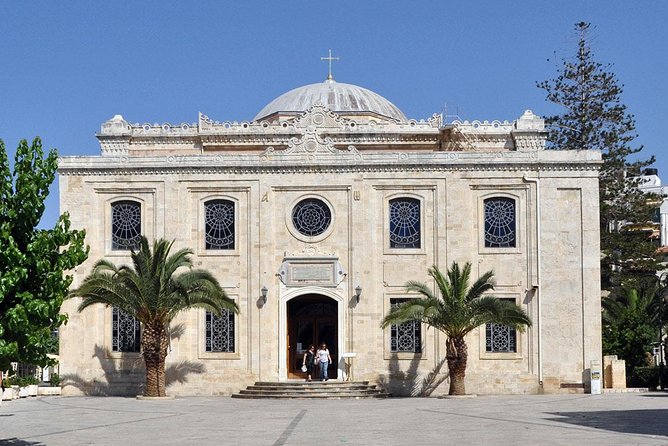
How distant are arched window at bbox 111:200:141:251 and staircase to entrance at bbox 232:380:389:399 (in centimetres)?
574

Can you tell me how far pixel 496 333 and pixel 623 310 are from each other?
34.2ft

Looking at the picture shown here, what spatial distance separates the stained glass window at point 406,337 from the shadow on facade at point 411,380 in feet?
0.99

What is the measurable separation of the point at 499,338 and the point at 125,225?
11825mm

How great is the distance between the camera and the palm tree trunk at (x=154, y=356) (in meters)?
29.9

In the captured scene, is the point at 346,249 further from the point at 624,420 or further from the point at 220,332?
the point at 624,420

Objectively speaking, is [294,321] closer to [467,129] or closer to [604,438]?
[467,129]

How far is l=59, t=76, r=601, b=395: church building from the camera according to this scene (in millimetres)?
32094

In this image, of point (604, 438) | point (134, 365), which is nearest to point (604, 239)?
point (134, 365)

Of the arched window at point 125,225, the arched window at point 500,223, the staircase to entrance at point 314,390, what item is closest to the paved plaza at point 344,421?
the staircase to entrance at point 314,390

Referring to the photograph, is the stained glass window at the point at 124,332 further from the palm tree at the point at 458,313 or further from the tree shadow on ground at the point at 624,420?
the tree shadow on ground at the point at 624,420

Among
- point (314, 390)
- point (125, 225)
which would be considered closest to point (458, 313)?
point (314, 390)

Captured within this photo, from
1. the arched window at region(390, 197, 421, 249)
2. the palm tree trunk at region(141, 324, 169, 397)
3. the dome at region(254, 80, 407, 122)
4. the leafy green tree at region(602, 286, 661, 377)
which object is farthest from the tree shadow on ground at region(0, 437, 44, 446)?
the leafy green tree at region(602, 286, 661, 377)

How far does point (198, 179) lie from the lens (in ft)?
108

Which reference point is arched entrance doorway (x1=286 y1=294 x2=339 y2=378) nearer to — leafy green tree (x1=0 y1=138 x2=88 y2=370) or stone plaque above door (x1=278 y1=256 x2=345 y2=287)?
stone plaque above door (x1=278 y1=256 x2=345 y2=287)
